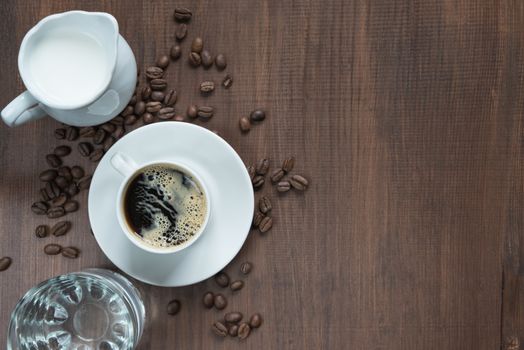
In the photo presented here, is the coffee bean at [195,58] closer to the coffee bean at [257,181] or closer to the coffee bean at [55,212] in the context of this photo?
A: the coffee bean at [257,181]

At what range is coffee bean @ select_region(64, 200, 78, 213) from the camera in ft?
4.10

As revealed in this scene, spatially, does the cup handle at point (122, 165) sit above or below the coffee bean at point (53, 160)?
above

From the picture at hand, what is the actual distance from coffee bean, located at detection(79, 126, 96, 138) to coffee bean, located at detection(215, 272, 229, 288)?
0.34m

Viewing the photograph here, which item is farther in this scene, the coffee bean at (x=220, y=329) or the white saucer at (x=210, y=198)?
the coffee bean at (x=220, y=329)

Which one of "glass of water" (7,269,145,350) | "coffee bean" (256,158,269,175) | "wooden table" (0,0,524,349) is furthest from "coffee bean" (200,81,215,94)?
"glass of water" (7,269,145,350)

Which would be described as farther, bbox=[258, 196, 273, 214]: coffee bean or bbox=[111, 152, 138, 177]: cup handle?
bbox=[258, 196, 273, 214]: coffee bean

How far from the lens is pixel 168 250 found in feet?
3.69

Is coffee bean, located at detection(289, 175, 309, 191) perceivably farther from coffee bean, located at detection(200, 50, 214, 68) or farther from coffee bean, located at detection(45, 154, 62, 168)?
coffee bean, located at detection(45, 154, 62, 168)

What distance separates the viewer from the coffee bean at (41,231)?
1.26 metres

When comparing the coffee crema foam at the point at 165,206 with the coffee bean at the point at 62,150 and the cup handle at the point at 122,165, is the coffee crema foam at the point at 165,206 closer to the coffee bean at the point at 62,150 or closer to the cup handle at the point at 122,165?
the cup handle at the point at 122,165

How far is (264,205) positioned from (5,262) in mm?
478

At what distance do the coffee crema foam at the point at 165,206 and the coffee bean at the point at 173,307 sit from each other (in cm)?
14

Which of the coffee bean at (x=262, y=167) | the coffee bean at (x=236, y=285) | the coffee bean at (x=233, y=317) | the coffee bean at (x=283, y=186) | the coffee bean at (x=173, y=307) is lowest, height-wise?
the coffee bean at (x=233, y=317)

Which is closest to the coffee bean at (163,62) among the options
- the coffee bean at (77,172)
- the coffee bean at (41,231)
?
the coffee bean at (77,172)
